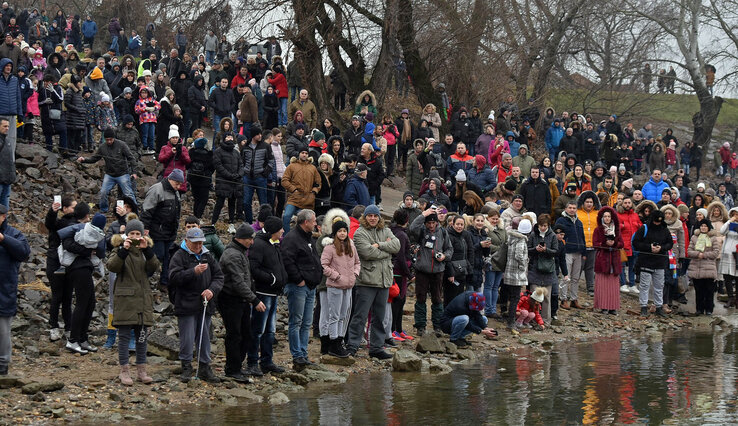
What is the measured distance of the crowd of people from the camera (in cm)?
1134

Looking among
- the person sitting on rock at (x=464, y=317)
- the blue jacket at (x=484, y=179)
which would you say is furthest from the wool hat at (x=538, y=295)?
the blue jacket at (x=484, y=179)

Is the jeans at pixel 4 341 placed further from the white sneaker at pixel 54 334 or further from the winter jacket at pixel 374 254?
the winter jacket at pixel 374 254

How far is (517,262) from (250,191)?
5363 millimetres

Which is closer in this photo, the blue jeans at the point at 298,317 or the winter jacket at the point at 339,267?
the blue jeans at the point at 298,317

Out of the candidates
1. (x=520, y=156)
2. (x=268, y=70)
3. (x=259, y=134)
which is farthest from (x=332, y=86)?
(x=259, y=134)

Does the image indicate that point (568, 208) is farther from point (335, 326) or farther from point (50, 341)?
point (50, 341)

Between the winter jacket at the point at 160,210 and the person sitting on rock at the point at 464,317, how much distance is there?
4505mm

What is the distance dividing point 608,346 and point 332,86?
16615 mm

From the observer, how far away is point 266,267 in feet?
38.7

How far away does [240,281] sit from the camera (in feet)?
36.7

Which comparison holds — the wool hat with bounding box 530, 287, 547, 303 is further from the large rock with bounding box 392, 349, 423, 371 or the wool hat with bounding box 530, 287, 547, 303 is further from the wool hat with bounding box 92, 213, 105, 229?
the wool hat with bounding box 92, 213, 105, 229

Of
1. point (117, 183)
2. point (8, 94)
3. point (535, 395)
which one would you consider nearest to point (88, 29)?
point (8, 94)

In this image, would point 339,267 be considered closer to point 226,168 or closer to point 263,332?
point 263,332

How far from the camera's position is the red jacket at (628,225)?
A: 1928 cm
